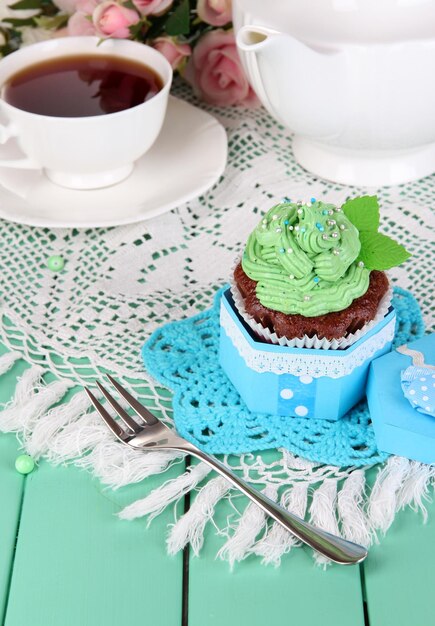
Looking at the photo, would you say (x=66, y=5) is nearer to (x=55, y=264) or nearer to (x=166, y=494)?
(x=55, y=264)

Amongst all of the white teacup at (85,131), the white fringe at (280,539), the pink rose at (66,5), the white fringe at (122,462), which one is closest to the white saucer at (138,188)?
the white teacup at (85,131)

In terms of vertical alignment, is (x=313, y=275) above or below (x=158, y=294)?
above

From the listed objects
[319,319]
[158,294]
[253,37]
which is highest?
[253,37]

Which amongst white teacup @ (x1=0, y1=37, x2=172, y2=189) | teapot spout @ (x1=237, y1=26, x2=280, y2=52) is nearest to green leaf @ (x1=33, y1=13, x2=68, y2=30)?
white teacup @ (x1=0, y1=37, x2=172, y2=189)

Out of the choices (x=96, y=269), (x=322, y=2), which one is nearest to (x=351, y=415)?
(x=96, y=269)

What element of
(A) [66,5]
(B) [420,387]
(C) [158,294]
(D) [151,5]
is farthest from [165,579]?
(A) [66,5]

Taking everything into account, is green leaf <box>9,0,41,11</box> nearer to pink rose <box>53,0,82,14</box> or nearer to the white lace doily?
pink rose <box>53,0,82,14</box>
